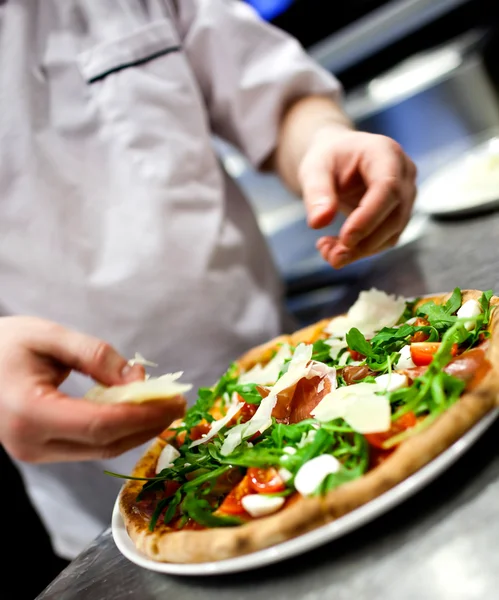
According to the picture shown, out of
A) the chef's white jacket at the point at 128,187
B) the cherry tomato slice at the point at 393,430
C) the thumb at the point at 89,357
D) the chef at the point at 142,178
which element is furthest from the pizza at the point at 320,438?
the chef's white jacket at the point at 128,187

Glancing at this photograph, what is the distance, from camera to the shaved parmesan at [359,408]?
66 cm

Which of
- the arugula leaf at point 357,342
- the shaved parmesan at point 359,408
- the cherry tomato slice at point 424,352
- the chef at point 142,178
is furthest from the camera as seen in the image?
the chef at point 142,178

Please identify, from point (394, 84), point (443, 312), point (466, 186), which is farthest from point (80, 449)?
point (394, 84)

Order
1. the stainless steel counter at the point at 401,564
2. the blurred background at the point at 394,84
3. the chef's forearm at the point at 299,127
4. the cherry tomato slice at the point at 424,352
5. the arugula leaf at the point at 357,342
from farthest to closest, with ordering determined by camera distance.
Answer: the blurred background at the point at 394,84 < the chef's forearm at the point at 299,127 < the arugula leaf at the point at 357,342 < the cherry tomato slice at the point at 424,352 < the stainless steel counter at the point at 401,564

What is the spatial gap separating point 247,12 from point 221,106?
0.80 ft

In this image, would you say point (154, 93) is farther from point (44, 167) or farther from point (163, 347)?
point (163, 347)

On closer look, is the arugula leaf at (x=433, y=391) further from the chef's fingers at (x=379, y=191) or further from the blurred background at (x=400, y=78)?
the blurred background at (x=400, y=78)

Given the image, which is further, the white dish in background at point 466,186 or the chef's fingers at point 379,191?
the white dish in background at point 466,186

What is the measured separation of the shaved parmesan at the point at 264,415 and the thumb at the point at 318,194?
248 mm

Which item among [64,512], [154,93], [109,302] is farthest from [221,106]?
[64,512]

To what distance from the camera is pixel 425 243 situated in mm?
1588

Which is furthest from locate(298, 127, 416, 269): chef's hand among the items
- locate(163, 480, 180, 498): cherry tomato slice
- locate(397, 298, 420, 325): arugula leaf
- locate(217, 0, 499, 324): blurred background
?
locate(217, 0, 499, 324): blurred background

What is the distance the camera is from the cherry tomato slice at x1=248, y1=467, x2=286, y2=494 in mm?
688

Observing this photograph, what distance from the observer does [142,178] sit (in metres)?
1.41
